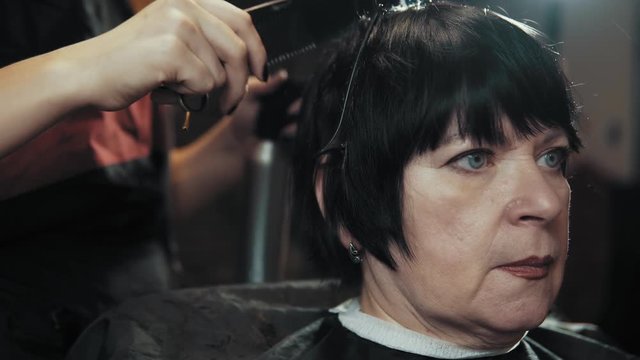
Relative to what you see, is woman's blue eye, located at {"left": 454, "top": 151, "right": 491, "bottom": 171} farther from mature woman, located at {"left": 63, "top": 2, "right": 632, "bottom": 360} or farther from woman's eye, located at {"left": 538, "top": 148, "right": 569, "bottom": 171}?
woman's eye, located at {"left": 538, "top": 148, "right": 569, "bottom": 171}

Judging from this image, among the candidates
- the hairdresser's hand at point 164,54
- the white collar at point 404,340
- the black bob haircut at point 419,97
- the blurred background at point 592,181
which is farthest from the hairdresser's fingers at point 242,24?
the white collar at point 404,340

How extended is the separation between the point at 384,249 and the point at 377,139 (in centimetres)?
19

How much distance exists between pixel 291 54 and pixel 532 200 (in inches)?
20.2

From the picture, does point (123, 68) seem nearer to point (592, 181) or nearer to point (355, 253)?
point (355, 253)

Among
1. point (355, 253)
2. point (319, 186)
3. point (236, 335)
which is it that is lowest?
point (236, 335)

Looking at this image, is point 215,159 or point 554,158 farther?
point 215,159

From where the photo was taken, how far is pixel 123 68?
1.20 meters

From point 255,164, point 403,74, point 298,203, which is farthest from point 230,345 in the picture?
point 403,74

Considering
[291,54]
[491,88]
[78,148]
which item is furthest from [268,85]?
[491,88]

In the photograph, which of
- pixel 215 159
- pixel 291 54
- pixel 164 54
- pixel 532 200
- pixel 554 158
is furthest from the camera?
pixel 215 159

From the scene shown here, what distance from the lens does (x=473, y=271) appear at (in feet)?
4.37

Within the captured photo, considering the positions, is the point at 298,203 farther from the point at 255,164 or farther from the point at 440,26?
the point at 440,26

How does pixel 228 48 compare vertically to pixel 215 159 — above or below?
above

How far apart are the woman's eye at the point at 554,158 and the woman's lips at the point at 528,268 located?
0.17 meters
